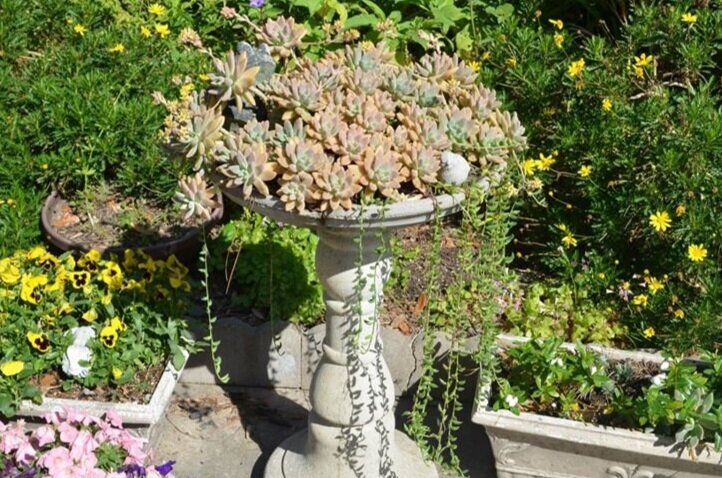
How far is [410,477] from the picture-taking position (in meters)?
4.02

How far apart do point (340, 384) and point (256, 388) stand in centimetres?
102

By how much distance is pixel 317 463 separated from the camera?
12.9 ft

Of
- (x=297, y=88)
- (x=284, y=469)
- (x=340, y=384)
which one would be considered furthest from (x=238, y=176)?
(x=284, y=469)

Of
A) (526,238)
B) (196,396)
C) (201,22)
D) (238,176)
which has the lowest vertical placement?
(196,396)

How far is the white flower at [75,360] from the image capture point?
13.0 feet

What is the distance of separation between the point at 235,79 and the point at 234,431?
5.58 feet

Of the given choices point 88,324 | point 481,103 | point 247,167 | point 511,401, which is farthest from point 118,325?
point 481,103

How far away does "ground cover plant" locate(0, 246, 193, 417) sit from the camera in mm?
3955

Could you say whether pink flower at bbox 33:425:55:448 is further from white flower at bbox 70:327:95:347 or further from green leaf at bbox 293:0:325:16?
green leaf at bbox 293:0:325:16

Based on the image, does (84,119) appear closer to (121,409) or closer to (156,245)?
(156,245)

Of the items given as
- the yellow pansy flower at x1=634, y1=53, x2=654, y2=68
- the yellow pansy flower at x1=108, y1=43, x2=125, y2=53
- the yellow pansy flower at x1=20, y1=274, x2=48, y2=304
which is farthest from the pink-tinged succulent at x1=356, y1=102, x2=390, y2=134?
the yellow pansy flower at x1=108, y1=43, x2=125, y2=53

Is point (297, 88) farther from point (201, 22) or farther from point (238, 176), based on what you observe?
point (201, 22)

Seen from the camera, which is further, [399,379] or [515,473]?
[399,379]

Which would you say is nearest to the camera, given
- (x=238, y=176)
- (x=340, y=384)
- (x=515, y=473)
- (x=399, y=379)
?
(x=238, y=176)
